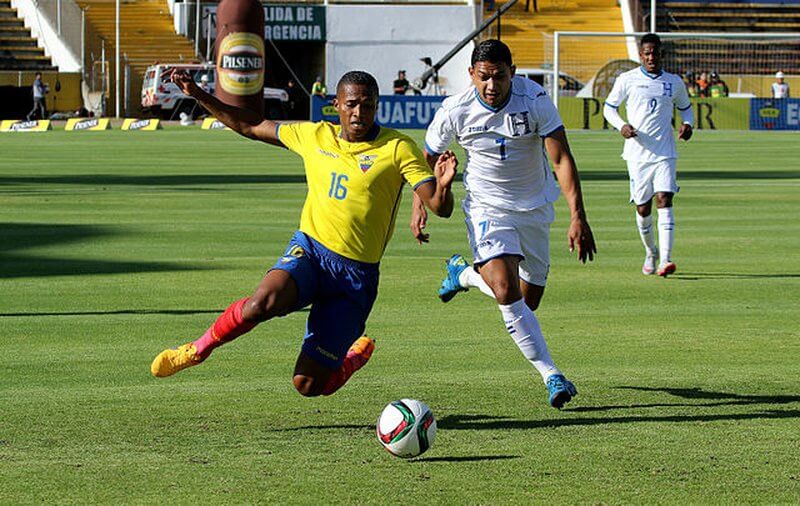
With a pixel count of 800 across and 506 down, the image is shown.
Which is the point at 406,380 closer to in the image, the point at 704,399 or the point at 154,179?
the point at 704,399

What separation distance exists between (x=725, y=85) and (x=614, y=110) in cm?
3942

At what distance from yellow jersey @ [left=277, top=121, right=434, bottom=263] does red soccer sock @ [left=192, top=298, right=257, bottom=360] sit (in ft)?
1.95

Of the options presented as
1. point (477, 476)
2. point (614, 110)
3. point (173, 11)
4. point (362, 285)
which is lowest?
point (477, 476)

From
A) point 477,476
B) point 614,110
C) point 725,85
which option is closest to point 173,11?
point 725,85

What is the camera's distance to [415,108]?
4816 centimetres

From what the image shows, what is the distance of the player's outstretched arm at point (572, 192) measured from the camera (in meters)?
8.75

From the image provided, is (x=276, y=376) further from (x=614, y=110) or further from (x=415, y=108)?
(x=415, y=108)

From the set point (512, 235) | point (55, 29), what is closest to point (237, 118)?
point (512, 235)

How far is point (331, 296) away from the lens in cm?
802

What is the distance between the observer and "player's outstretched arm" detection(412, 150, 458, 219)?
7789mm

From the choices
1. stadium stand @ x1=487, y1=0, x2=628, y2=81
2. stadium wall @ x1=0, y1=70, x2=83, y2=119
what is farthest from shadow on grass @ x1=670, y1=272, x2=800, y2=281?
stadium stand @ x1=487, y1=0, x2=628, y2=81

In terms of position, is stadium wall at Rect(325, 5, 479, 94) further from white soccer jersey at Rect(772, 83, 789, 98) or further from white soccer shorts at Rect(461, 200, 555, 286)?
white soccer shorts at Rect(461, 200, 555, 286)

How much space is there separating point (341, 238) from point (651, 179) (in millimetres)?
7940

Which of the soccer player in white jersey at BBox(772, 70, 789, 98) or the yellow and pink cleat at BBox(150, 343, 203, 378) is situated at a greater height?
the soccer player in white jersey at BBox(772, 70, 789, 98)
